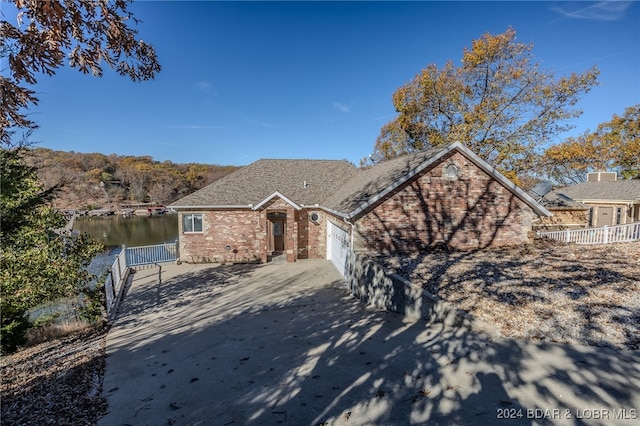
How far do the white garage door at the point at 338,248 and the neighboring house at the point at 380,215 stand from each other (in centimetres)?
5

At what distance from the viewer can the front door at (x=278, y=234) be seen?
19016 millimetres

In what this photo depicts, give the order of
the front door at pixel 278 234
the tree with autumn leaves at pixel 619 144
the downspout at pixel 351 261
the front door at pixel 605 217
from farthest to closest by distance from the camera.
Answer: the tree with autumn leaves at pixel 619 144 < the front door at pixel 605 217 < the front door at pixel 278 234 < the downspout at pixel 351 261

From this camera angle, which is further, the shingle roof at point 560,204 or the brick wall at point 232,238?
the shingle roof at point 560,204

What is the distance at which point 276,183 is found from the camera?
65.4 ft

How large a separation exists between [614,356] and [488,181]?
898 cm

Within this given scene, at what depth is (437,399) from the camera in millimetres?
4188

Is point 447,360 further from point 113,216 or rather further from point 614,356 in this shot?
point 113,216

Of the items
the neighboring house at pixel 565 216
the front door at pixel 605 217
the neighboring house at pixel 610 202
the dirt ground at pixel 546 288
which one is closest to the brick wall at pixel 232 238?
the dirt ground at pixel 546 288

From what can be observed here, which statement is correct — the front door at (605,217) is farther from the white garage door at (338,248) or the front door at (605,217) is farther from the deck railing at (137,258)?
the deck railing at (137,258)

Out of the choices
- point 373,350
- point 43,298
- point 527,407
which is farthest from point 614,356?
point 43,298

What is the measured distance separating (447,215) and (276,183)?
11120 millimetres

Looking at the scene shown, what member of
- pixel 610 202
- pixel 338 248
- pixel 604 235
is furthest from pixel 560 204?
pixel 338 248

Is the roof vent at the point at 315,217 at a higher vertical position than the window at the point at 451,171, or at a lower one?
lower

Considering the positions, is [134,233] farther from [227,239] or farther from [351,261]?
[351,261]
